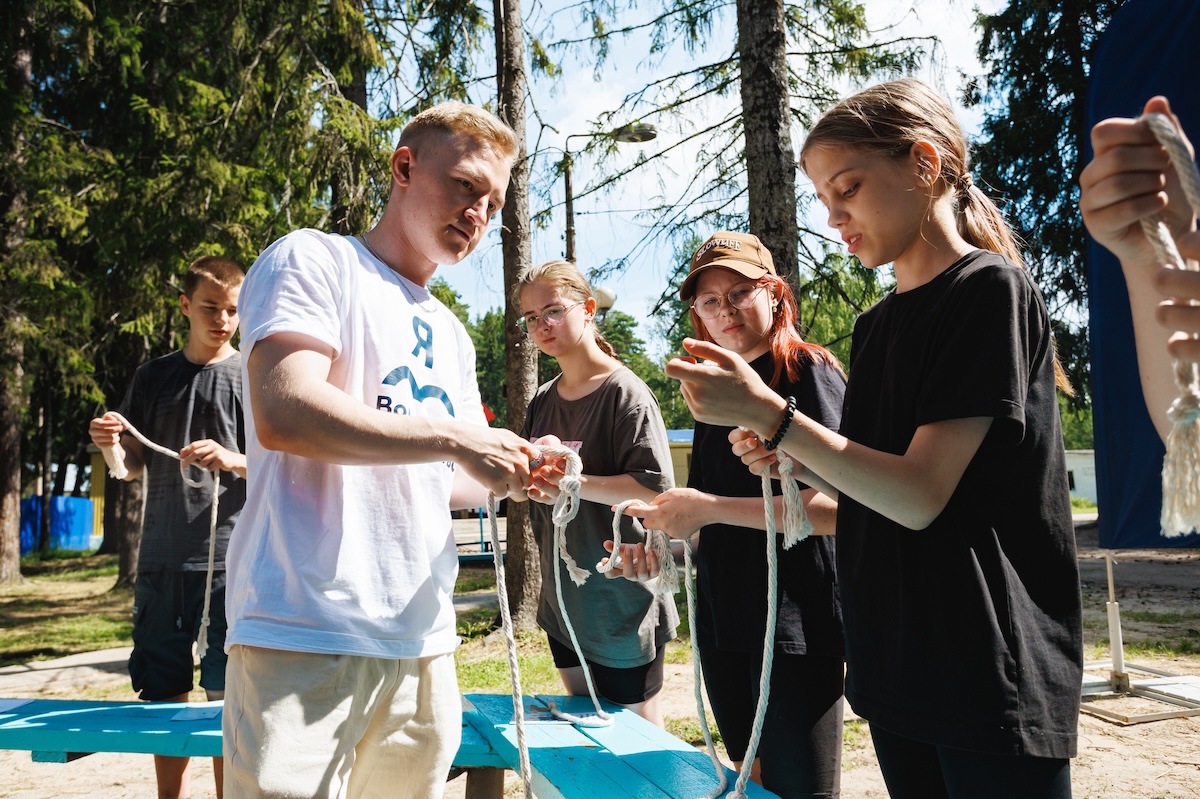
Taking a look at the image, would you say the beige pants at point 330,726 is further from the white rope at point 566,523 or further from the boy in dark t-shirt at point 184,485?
the boy in dark t-shirt at point 184,485

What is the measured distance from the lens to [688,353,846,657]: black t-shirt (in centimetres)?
223

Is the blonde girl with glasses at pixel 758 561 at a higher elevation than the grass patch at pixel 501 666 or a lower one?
higher

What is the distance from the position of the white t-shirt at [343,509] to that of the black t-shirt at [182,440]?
196cm

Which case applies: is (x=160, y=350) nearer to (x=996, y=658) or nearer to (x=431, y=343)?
(x=431, y=343)

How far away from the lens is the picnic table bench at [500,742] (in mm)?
2396

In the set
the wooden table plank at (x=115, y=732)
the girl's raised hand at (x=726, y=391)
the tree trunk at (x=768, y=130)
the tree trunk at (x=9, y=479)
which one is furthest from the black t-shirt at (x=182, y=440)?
the tree trunk at (x=9, y=479)

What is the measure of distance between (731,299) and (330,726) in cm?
161

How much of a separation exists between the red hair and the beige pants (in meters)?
1.25

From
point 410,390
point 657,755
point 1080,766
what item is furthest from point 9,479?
point 1080,766

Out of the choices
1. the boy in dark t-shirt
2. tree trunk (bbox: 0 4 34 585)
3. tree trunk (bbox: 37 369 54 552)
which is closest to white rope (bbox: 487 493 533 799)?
the boy in dark t-shirt

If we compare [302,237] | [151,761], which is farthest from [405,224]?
[151,761]

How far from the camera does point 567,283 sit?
3.18 meters

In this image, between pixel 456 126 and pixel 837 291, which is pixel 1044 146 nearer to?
pixel 837 291

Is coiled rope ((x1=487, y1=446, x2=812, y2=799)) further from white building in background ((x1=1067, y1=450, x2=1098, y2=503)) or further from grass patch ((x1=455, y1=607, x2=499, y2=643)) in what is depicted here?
white building in background ((x1=1067, y1=450, x2=1098, y2=503))
